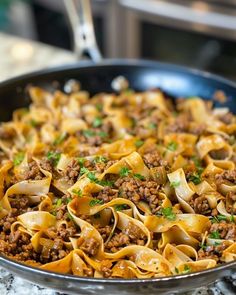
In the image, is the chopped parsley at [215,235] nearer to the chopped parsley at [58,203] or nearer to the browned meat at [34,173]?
the chopped parsley at [58,203]

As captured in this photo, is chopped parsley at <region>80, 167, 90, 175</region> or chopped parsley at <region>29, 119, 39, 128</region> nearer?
chopped parsley at <region>80, 167, 90, 175</region>

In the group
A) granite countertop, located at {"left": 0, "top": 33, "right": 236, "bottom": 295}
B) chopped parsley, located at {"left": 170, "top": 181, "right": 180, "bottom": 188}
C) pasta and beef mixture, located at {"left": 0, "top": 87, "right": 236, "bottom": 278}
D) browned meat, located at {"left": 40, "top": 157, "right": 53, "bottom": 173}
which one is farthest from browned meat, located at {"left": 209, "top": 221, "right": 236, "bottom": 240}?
granite countertop, located at {"left": 0, "top": 33, "right": 236, "bottom": 295}

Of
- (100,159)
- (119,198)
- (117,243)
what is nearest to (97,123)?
(100,159)

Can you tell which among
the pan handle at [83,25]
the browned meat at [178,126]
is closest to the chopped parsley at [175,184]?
the browned meat at [178,126]

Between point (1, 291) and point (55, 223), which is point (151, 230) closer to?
point (55, 223)

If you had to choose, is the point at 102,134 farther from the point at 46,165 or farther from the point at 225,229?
the point at 225,229

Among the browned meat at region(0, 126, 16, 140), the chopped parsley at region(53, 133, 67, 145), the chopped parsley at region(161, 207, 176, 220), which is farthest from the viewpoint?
the browned meat at region(0, 126, 16, 140)

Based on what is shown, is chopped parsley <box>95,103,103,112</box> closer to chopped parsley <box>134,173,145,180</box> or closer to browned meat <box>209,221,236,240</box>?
chopped parsley <box>134,173,145,180</box>
